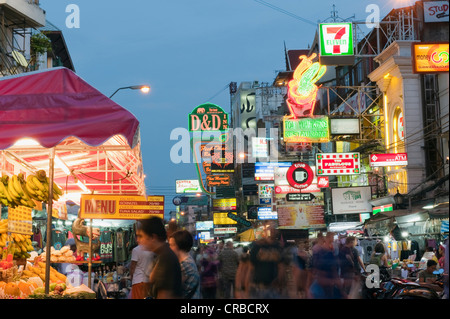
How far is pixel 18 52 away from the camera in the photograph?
101ft

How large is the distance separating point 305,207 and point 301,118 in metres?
6.49

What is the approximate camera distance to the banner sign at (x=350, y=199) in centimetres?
3447

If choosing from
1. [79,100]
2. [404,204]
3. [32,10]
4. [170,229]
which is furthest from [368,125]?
[79,100]

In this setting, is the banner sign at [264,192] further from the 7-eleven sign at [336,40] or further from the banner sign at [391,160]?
the banner sign at [391,160]

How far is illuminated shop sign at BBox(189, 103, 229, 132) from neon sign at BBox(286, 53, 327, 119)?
28.6 ft

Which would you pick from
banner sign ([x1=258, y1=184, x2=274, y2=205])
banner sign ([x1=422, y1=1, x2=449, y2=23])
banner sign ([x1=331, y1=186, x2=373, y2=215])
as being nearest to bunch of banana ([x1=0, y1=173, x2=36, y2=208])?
banner sign ([x1=331, y1=186, x2=373, y2=215])

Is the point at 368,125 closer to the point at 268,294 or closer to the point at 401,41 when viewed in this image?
the point at 401,41

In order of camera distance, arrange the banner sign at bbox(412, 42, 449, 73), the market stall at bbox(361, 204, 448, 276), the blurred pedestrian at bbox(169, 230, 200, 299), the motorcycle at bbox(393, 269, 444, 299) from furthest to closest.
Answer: the market stall at bbox(361, 204, 448, 276)
the banner sign at bbox(412, 42, 449, 73)
the motorcycle at bbox(393, 269, 444, 299)
the blurred pedestrian at bbox(169, 230, 200, 299)

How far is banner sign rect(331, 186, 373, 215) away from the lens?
34.5 m

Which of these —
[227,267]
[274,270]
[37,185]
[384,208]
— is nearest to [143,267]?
[37,185]

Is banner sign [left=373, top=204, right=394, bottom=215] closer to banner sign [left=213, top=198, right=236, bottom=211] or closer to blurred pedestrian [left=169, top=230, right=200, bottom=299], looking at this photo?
blurred pedestrian [left=169, top=230, right=200, bottom=299]

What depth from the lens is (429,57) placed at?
709 inches

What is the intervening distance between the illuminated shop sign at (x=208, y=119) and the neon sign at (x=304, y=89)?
8.72 meters

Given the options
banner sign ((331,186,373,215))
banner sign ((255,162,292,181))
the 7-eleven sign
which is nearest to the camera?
the 7-eleven sign
